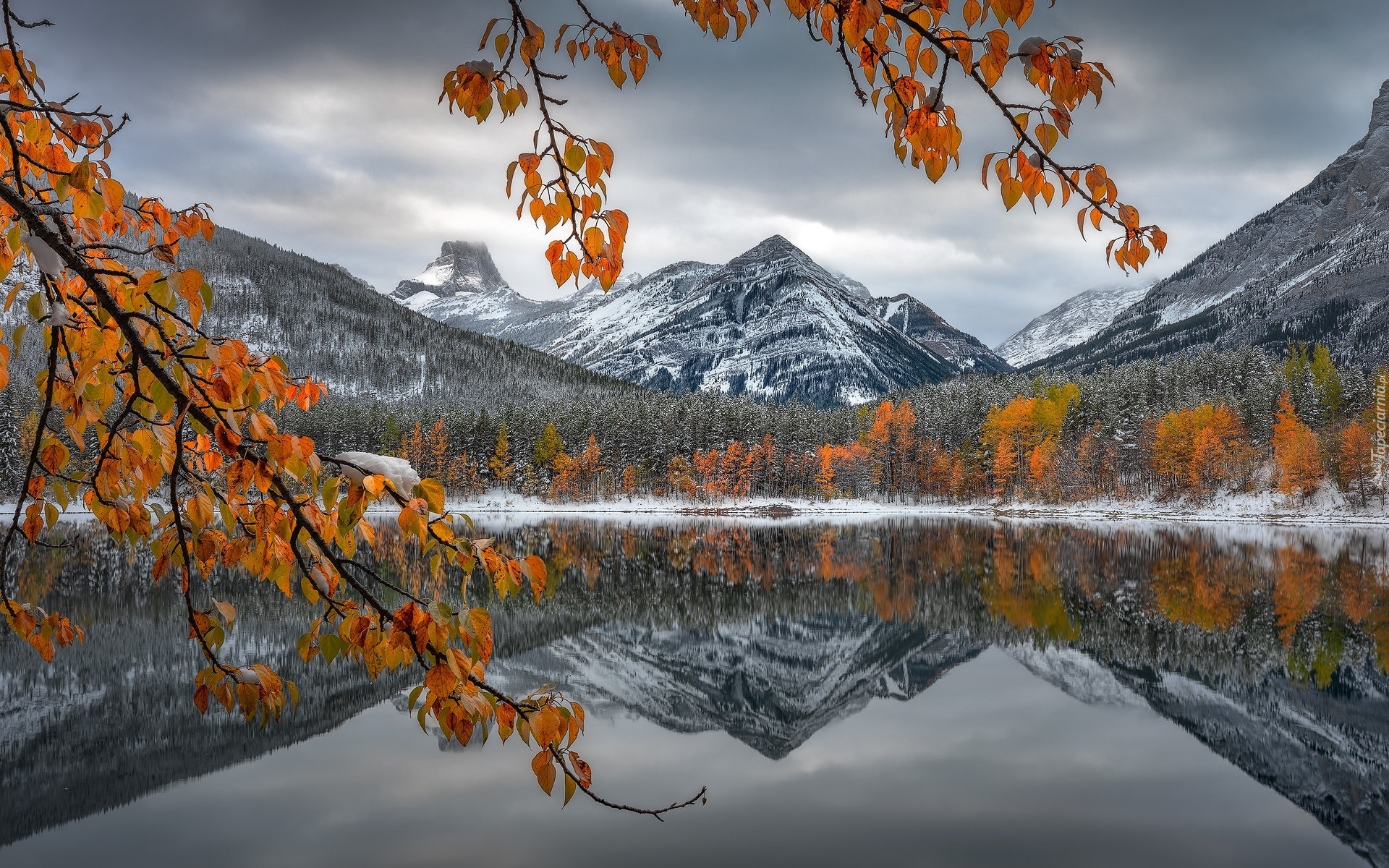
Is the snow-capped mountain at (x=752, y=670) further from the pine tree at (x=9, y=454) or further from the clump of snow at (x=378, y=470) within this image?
the pine tree at (x=9, y=454)

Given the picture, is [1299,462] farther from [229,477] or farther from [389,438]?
[389,438]

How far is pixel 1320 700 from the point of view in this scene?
48.8ft

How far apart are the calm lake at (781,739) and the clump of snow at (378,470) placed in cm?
969

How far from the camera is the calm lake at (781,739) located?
1060cm

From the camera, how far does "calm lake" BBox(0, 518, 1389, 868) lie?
34.8ft

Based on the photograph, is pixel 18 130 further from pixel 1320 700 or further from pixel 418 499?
pixel 1320 700

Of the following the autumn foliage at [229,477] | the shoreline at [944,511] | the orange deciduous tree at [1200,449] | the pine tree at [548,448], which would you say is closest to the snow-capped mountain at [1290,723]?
the autumn foliage at [229,477]

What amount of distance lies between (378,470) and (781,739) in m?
14.4

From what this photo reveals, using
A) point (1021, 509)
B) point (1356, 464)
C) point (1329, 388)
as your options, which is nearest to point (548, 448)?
point (1021, 509)

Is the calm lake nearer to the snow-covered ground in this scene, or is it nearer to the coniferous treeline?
the snow-covered ground

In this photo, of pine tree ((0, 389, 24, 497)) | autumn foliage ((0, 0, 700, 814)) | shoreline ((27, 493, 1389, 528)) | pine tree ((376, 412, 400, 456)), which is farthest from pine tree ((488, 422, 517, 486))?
autumn foliage ((0, 0, 700, 814))

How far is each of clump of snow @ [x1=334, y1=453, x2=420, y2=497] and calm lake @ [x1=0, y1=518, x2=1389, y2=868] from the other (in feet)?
31.8

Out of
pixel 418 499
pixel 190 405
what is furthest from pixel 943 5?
pixel 190 405

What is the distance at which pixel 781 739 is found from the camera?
49.5ft
